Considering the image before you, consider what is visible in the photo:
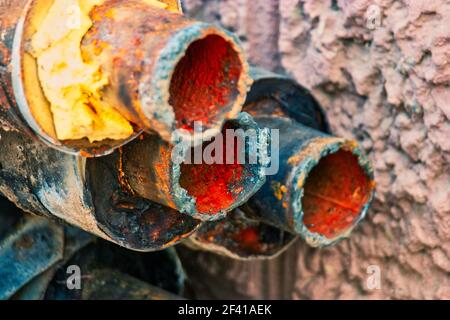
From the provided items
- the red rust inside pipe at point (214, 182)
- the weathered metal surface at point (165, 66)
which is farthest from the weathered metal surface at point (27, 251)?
Answer: the weathered metal surface at point (165, 66)

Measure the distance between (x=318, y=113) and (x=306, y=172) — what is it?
30 cm

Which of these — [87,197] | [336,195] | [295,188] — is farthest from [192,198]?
[336,195]

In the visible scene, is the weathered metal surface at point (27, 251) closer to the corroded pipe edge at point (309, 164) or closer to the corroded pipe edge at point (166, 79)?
the corroded pipe edge at point (309, 164)

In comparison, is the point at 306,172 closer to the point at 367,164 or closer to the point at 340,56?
the point at 367,164

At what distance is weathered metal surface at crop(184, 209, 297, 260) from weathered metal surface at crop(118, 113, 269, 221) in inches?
13.3

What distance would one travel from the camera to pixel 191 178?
3.41 ft

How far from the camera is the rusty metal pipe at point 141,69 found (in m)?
0.83

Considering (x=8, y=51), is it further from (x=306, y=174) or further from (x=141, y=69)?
(x=306, y=174)

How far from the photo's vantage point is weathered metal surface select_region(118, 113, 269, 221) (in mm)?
977

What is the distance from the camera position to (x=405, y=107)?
1.35 m

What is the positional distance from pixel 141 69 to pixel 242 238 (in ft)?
2.21

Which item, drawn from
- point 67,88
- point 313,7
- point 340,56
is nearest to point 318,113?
point 340,56

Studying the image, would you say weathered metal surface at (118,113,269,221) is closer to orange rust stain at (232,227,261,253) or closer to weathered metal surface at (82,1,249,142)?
weathered metal surface at (82,1,249,142)

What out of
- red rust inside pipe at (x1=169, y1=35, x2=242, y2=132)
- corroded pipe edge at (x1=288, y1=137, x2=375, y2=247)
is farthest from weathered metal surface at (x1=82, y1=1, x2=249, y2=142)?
corroded pipe edge at (x1=288, y1=137, x2=375, y2=247)
